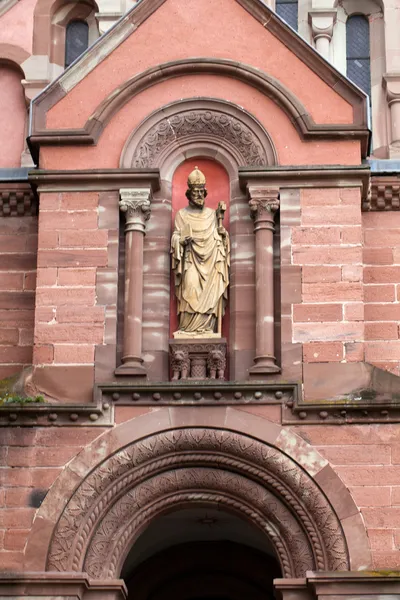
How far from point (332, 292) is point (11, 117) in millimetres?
5498

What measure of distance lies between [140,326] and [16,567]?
291cm

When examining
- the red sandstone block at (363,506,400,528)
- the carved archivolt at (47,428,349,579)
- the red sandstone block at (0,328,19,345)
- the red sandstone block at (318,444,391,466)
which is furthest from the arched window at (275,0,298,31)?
the red sandstone block at (363,506,400,528)

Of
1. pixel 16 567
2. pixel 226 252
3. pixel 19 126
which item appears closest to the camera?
pixel 16 567

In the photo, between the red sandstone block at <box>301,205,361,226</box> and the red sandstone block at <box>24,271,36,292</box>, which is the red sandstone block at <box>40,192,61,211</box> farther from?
the red sandstone block at <box>301,205,361,226</box>

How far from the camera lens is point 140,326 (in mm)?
19578

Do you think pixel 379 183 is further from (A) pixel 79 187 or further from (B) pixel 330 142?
(A) pixel 79 187

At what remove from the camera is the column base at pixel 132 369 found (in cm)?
1925

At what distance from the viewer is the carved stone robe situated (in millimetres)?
19672

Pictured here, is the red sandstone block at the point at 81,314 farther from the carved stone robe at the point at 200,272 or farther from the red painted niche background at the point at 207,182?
the red painted niche background at the point at 207,182

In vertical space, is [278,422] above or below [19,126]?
below

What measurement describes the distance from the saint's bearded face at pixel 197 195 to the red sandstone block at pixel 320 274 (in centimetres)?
143

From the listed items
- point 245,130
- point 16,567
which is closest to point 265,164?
point 245,130

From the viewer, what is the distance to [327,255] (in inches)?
777

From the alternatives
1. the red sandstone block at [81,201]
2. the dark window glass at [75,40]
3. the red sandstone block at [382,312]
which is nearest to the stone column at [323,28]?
the dark window glass at [75,40]
